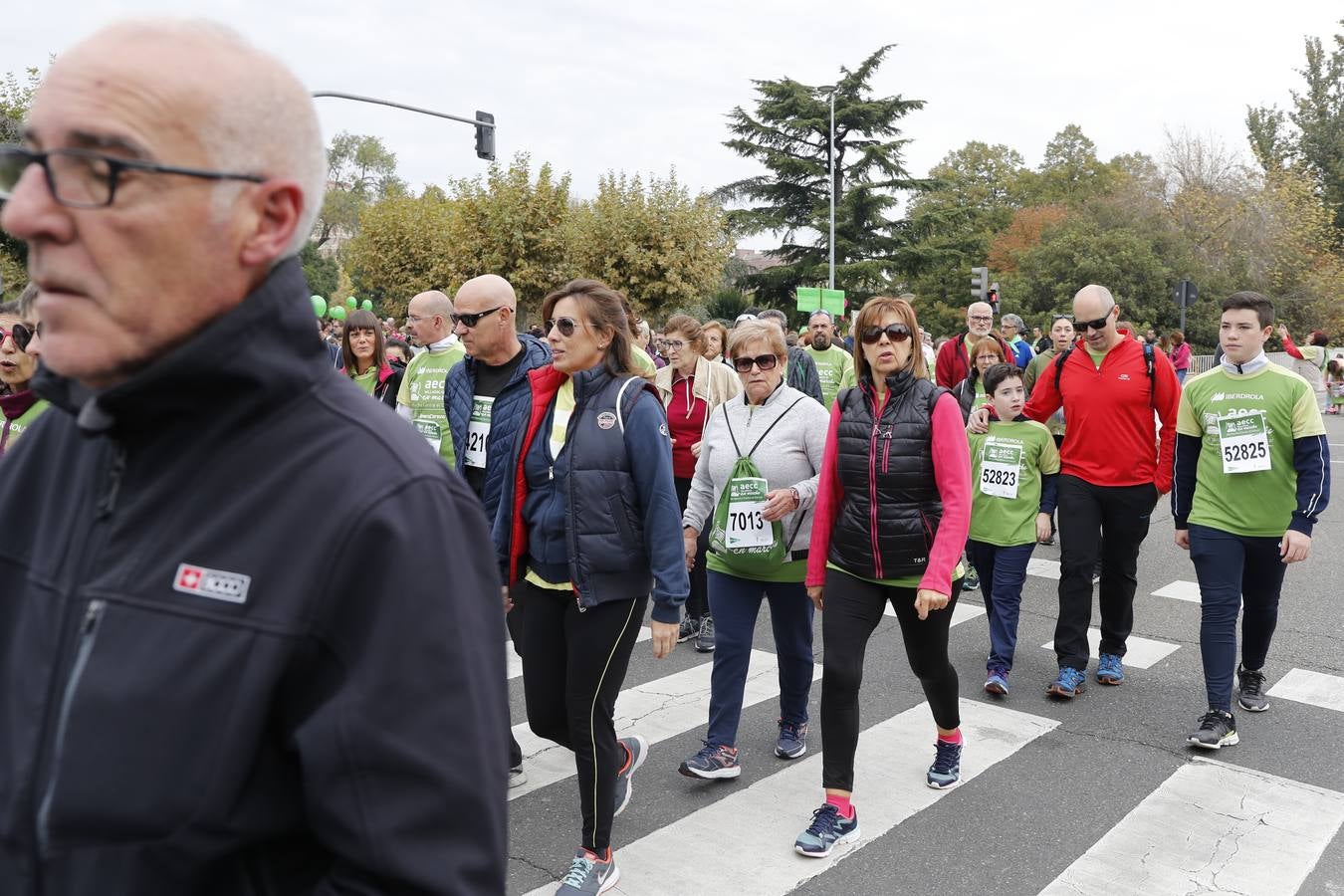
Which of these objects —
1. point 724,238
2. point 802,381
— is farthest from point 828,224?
point 802,381

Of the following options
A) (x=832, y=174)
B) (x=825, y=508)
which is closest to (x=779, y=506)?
(x=825, y=508)

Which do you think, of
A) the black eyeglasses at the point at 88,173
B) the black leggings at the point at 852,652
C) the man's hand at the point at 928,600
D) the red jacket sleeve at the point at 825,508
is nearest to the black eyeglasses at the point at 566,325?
the red jacket sleeve at the point at 825,508

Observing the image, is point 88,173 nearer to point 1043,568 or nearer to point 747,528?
point 747,528

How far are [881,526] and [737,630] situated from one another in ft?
3.03

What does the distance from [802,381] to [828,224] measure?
3981 cm

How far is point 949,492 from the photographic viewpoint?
14.0 feet

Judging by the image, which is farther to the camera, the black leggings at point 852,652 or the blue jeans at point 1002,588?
the blue jeans at point 1002,588

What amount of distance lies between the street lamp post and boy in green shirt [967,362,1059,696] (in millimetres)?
37732

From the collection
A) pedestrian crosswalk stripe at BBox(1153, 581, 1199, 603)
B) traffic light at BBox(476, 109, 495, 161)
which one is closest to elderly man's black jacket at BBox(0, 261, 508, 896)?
pedestrian crosswalk stripe at BBox(1153, 581, 1199, 603)

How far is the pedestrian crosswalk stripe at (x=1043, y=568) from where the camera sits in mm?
9000

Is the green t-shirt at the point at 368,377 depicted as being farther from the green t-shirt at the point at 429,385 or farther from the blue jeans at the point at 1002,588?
the blue jeans at the point at 1002,588

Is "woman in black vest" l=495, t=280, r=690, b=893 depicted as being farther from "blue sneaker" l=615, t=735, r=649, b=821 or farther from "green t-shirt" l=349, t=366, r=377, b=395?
"green t-shirt" l=349, t=366, r=377, b=395

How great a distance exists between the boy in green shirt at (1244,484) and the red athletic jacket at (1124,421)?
1.79ft

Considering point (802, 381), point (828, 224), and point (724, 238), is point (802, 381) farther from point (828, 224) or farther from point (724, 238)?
point (828, 224)
